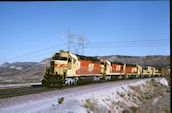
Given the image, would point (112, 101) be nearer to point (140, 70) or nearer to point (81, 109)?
point (81, 109)

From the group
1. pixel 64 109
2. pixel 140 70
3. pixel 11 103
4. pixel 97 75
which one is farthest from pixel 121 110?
pixel 140 70

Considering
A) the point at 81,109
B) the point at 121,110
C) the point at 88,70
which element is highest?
the point at 88,70

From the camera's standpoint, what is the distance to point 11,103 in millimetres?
11250

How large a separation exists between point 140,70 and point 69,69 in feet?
108

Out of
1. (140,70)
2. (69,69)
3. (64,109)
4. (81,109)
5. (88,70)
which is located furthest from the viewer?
(140,70)

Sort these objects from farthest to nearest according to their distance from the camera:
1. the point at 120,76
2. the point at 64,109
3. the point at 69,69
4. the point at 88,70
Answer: the point at 120,76 < the point at 88,70 < the point at 69,69 < the point at 64,109

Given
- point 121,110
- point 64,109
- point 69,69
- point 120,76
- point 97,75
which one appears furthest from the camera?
point 120,76

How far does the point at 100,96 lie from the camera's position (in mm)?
15727

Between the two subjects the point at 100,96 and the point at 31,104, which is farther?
the point at 100,96

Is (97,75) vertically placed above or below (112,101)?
above

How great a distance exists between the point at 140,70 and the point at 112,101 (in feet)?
113

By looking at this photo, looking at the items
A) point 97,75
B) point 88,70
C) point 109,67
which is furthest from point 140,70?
point 88,70

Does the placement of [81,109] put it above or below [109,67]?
below

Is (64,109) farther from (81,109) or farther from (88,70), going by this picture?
(88,70)
